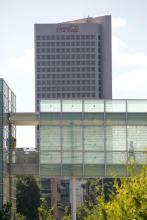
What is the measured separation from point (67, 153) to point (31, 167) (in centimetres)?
369

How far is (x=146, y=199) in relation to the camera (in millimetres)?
31500

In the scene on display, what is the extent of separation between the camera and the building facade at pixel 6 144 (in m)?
62.2

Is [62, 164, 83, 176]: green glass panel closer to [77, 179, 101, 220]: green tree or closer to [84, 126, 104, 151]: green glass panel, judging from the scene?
[84, 126, 104, 151]: green glass panel

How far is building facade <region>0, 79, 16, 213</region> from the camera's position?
62.2 meters

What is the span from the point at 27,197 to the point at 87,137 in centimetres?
5929

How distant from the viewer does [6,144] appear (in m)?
64.6

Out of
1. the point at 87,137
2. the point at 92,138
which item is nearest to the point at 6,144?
the point at 87,137

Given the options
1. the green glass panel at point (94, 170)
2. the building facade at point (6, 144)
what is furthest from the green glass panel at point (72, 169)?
the building facade at point (6, 144)

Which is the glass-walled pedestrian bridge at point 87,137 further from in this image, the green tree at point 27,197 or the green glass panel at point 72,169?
the green tree at point 27,197

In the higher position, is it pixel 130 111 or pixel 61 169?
pixel 130 111

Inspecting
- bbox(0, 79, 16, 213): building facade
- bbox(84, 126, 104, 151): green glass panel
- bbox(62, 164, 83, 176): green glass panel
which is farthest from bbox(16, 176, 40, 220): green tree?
bbox(84, 126, 104, 151): green glass panel

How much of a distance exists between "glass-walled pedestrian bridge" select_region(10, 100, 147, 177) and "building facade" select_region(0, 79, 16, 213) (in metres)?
3.18

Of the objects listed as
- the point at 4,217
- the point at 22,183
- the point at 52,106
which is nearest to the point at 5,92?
the point at 52,106

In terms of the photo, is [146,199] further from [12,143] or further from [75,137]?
[12,143]
